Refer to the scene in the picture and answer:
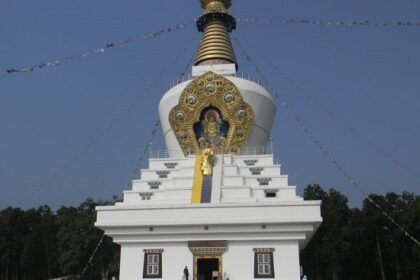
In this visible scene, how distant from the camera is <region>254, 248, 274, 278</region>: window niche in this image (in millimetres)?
16234

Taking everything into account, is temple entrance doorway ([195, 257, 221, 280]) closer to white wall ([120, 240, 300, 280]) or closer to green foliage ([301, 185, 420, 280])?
white wall ([120, 240, 300, 280])

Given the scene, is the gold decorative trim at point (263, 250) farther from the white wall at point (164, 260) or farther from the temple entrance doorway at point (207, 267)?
the temple entrance doorway at point (207, 267)

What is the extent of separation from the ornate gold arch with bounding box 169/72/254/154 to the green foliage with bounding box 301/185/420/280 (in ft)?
49.7

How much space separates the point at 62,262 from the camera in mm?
32844

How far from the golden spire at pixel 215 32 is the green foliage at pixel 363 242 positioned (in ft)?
49.0

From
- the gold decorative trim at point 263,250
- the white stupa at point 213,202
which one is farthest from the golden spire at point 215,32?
the gold decorative trim at point 263,250

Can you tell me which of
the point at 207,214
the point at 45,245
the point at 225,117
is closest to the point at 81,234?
the point at 45,245

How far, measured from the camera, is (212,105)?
21.9 m

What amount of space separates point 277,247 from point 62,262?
69.3 feet

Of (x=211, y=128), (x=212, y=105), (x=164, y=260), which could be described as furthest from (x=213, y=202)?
(x=212, y=105)

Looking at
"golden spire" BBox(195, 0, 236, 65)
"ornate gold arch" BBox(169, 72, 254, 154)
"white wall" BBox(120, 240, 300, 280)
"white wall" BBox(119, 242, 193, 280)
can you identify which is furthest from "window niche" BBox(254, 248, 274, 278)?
"golden spire" BBox(195, 0, 236, 65)

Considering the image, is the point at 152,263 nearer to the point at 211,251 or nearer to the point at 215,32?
the point at 211,251

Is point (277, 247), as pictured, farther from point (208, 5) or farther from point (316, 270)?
point (316, 270)

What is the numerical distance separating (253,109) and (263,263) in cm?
803
